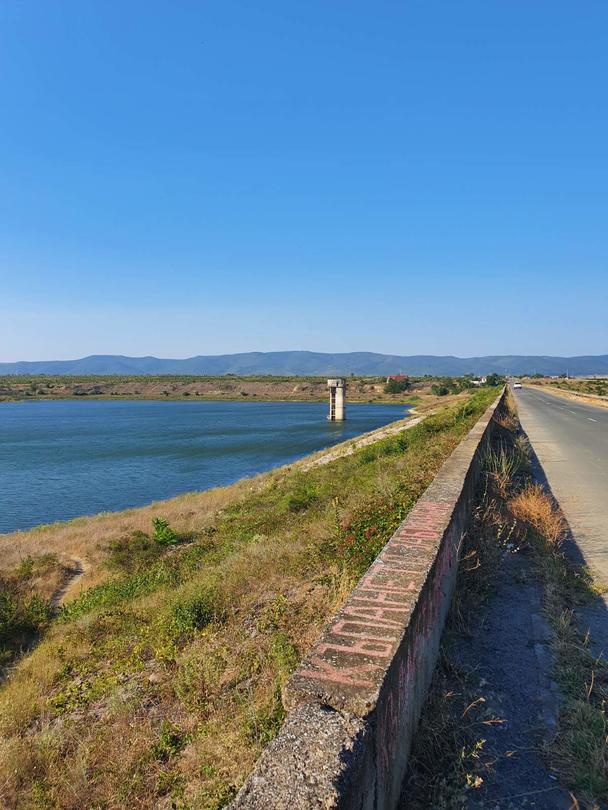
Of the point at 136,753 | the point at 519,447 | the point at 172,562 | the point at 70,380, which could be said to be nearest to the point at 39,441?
the point at 172,562

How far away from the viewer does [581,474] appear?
1334cm

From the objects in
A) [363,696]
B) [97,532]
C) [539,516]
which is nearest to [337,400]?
[97,532]

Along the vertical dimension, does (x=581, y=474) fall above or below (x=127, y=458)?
above

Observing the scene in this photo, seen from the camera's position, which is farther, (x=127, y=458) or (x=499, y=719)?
(x=127, y=458)

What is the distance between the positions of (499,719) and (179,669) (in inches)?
122

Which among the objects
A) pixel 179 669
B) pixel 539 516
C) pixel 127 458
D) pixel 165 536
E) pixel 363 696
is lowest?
pixel 127 458

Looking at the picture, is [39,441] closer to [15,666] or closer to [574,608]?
[15,666]

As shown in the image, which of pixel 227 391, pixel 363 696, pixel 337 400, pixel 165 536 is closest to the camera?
pixel 363 696

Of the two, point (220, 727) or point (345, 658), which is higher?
point (345, 658)

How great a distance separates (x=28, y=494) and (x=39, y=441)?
2618cm

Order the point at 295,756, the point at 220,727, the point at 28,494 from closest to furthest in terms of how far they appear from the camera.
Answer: the point at 295,756 → the point at 220,727 → the point at 28,494

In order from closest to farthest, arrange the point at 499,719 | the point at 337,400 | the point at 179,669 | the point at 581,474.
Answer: the point at 499,719, the point at 179,669, the point at 581,474, the point at 337,400

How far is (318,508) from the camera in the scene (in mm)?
13031

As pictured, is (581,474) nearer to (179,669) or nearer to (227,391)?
(179,669)
